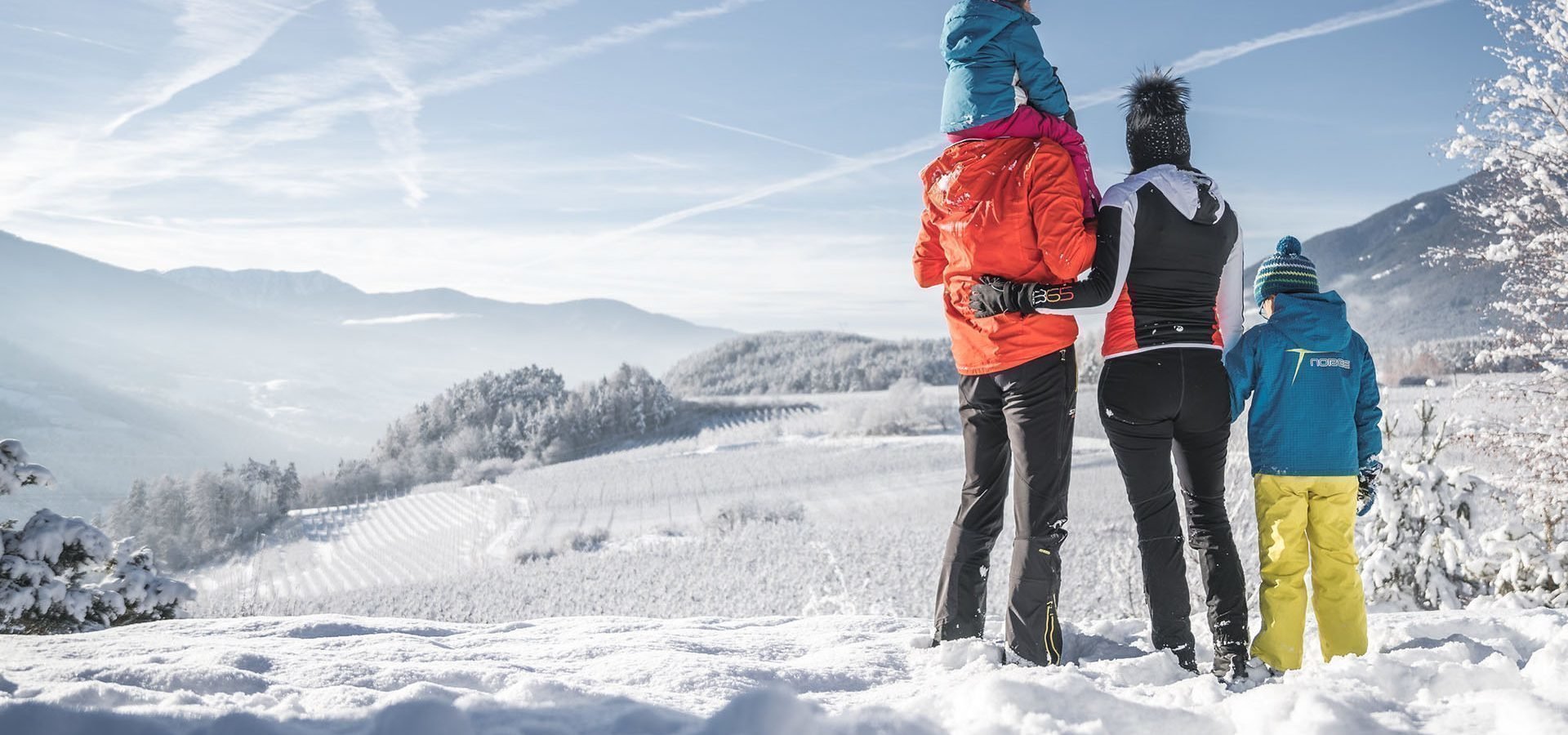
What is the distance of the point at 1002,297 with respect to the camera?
3297 mm

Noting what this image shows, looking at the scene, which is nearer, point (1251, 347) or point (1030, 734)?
point (1030, 734)

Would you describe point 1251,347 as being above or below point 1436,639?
above

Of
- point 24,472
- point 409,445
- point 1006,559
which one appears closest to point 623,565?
point 1006,559

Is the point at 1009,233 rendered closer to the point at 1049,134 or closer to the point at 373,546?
the point at 1049,134

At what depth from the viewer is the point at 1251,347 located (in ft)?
12.4

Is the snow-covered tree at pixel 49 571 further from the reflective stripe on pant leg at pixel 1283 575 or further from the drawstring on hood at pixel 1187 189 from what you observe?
the reflective stripe on pant leg at pixel 1283 575

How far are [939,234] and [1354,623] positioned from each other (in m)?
2.39

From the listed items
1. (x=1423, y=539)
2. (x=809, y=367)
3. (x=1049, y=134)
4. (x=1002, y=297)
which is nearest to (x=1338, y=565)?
(x=1002, y=297)

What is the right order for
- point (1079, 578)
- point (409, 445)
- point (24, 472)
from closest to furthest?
1. point (24, 472)
2. point (1079, 578)
3. point (409, 445)

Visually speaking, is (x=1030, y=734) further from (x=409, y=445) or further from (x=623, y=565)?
(x=409, y=445)

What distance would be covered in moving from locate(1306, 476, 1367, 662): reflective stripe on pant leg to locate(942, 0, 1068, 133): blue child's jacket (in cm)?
197

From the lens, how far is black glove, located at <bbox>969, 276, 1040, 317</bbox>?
3273mm

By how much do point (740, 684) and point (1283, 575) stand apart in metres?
2.25

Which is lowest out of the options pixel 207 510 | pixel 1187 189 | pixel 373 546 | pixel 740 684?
pixel 373 546
